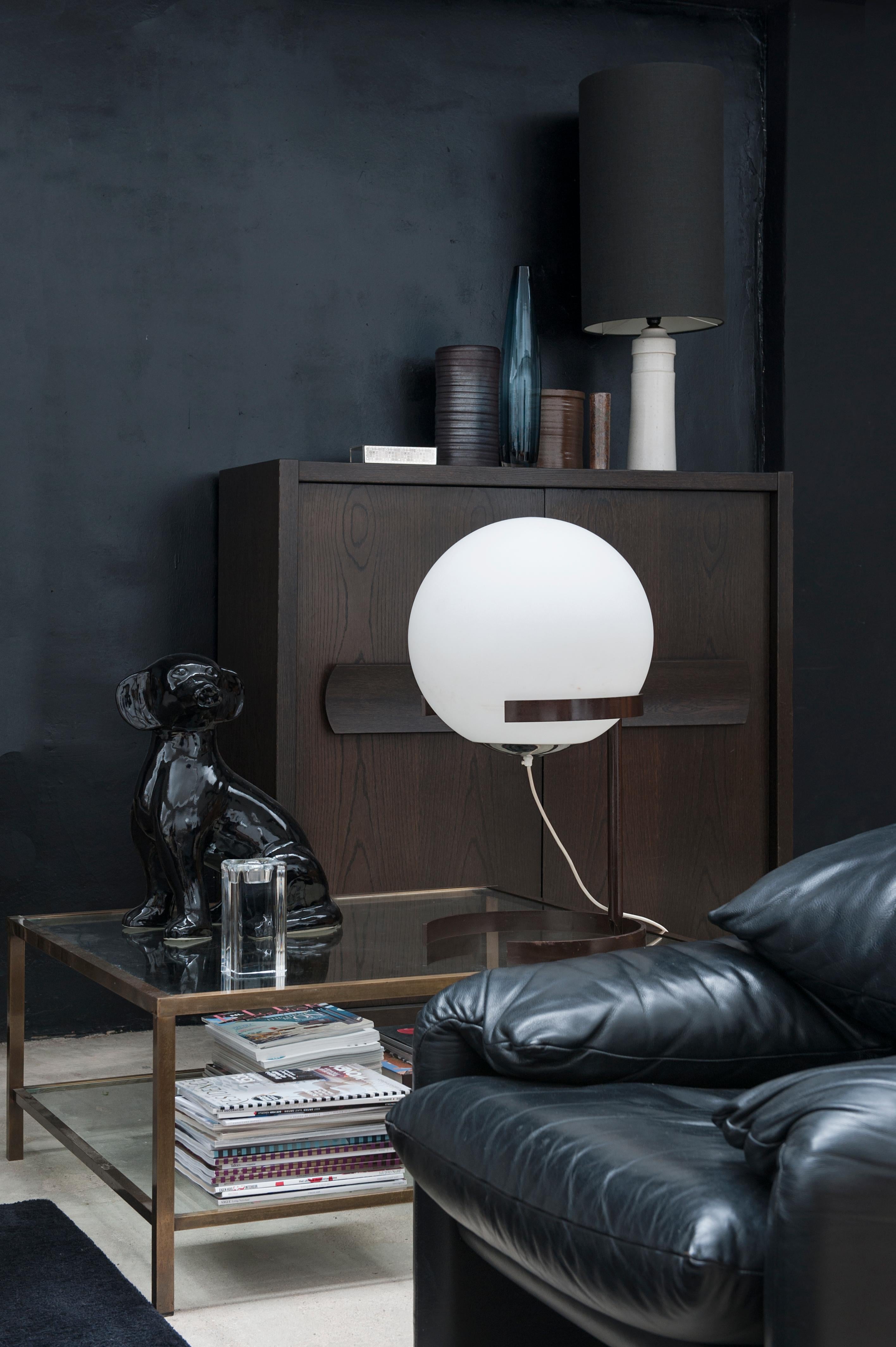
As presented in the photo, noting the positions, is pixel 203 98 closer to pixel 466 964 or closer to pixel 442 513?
pixel 442 513

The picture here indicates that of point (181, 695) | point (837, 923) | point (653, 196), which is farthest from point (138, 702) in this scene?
point (653, 196)

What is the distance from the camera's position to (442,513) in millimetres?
3688

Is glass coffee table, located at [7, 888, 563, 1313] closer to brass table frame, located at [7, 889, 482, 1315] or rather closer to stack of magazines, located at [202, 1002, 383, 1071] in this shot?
brass table frame, located at [7, 889, 482, 1315]

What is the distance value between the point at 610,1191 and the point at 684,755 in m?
2.53

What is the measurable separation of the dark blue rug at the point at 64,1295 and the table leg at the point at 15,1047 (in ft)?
1.03

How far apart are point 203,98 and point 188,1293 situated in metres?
3.00

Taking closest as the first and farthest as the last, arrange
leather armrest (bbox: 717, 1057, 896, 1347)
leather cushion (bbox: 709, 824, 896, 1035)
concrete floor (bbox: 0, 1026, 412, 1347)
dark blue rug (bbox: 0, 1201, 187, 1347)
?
leather armrest (bbox: 717, 1057, 896, 1347), leather cushion (bbox: 709, 824, 896, 1035), dark blue rug (bbox: 0, 1201, 187, 1347), concrete floor (bbox: 0, 1026, 412, 1347)

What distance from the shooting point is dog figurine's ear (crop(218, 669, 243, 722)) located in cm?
259

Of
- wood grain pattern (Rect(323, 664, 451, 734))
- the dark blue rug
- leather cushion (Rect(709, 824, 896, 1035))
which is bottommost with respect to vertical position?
the dark blue rug

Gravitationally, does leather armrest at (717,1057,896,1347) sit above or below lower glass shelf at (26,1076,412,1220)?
above

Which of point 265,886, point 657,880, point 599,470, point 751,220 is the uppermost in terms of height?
point 751,220

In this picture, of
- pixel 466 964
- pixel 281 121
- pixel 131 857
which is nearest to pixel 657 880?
pixel 131 857

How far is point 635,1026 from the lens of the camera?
1.78 metres

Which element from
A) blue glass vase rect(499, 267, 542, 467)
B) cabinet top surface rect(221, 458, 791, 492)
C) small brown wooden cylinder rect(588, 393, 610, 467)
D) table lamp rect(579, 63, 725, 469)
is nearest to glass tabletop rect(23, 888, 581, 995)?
cabinet top surface rect(221, 458, 791, 492)
